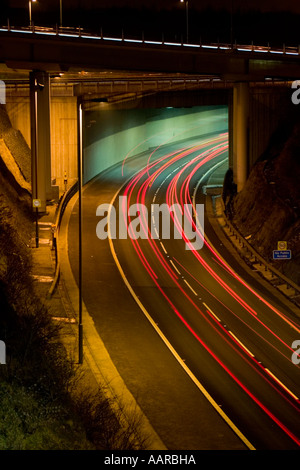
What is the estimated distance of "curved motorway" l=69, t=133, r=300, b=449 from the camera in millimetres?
23547

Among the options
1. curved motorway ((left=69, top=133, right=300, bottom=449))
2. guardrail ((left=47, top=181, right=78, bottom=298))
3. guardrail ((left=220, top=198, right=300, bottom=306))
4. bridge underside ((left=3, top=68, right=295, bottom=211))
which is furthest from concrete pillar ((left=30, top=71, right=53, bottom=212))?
guardrail ((left=220, top=198, right=300, bottom=306))

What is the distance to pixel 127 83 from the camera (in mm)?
62125

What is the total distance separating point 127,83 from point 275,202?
21466mm

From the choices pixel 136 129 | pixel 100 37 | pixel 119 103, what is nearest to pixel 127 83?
pixel 119 103

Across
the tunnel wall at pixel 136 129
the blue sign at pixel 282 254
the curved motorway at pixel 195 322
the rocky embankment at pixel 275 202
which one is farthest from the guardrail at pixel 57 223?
the rocky embankment at pixel 275 202

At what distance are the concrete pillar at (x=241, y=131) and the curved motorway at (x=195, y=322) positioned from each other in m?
4.40

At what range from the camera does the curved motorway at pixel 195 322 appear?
77.3ft

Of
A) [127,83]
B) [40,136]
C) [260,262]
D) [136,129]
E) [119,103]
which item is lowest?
[260,262]

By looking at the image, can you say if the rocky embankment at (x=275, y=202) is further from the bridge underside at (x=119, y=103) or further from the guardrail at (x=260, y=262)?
the bridge underside at (x=119, y=103)

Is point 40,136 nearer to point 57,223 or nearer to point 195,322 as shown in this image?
point 57,223

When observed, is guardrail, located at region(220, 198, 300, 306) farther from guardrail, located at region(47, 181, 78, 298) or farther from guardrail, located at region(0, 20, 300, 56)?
guardrail, located at region(0, 20, 300, 56)

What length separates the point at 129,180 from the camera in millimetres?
63625
